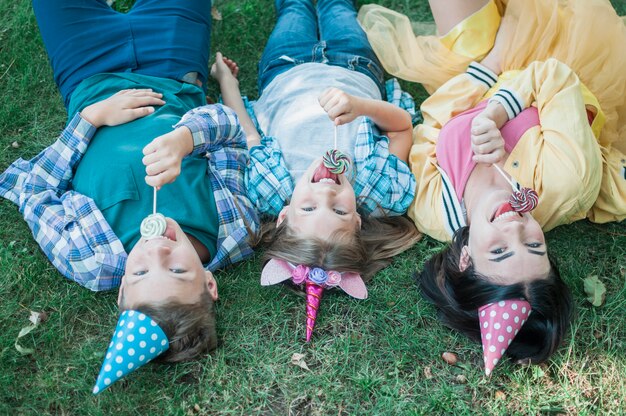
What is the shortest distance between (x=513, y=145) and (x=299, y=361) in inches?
54.0

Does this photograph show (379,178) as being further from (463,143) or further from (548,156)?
(548,156)

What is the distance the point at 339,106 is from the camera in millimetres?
2854

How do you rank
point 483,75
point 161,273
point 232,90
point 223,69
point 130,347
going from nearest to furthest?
point 130,347 → point 161,273 → point 483,75 → point 232,90 → point 223,69

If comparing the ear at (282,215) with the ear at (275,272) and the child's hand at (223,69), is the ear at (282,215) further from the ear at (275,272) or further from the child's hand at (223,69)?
the child's hand at (223,69)

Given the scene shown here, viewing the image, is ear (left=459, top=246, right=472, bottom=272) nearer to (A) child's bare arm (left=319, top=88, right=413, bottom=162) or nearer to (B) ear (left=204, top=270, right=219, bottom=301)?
(A) child's bare arm (left=319, top=88, right=413, bottom=162)

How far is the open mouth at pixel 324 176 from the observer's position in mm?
2750

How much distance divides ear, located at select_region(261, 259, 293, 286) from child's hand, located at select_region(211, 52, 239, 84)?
1271 millimetres

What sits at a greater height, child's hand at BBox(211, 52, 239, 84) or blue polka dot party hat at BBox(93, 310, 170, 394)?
child's hand at BBox(211, 52, 239, 84)

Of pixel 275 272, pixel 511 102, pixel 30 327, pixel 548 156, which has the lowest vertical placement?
pixel 30 327

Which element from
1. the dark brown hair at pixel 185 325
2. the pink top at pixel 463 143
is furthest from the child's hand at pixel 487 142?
the dark brown hair at pixel 185 325

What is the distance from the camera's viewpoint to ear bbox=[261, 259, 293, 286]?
2.77 m

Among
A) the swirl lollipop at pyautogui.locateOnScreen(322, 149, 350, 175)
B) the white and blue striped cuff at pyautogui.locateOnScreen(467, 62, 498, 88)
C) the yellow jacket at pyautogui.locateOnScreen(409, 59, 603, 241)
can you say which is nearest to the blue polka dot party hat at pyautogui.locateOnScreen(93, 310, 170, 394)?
the swirl lollipop at pyautogui.locateOnScreen(322, 149, 350, 175)

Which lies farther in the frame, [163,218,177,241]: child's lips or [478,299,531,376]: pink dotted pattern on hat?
[163,218,177,241]: child's lips

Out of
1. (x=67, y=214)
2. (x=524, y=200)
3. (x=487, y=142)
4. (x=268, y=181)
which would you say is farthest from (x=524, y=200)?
(x=67, y=214)
